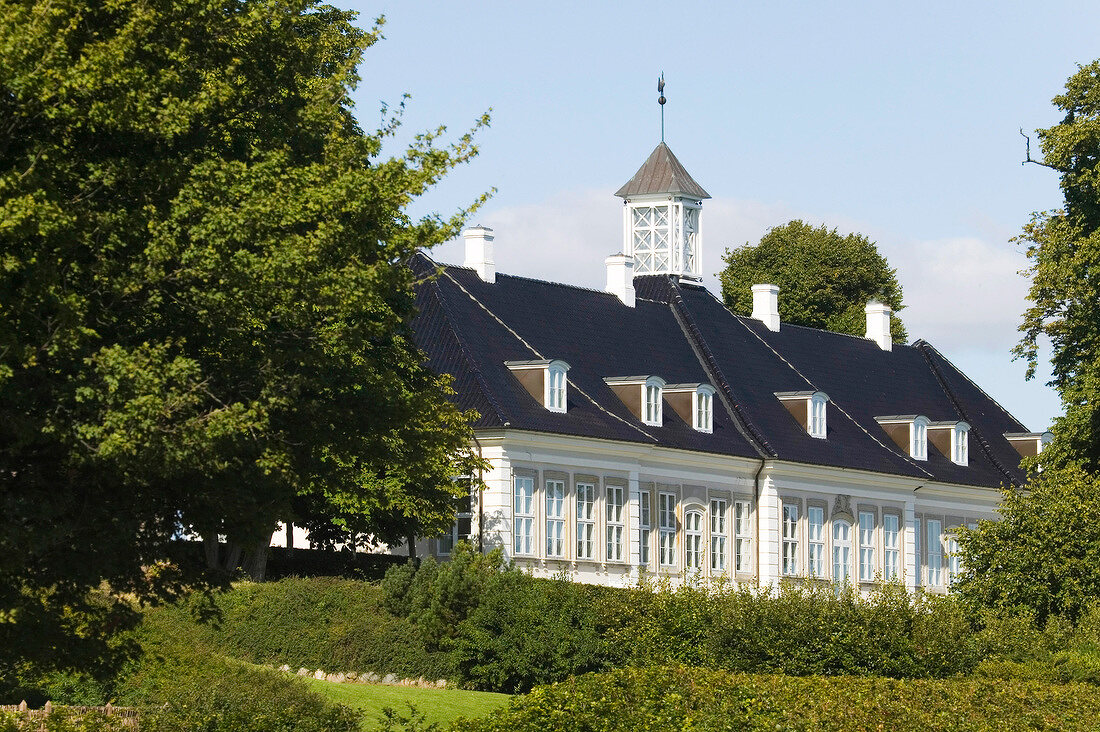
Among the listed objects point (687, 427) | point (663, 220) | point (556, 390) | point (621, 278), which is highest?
point (663, 220)

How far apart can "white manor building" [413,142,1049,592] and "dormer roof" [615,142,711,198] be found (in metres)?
0.09

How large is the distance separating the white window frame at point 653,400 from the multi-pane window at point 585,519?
10.5ft

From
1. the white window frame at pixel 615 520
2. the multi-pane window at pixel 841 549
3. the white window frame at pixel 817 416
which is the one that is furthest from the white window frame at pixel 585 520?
the multi-pane window at pixel 841 549

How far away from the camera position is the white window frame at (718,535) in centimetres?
5306

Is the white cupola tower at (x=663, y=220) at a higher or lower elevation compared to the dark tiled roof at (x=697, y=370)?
→ higher

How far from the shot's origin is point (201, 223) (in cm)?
1806

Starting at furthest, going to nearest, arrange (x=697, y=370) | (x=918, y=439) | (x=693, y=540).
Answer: (x=918, y=439)
(x=697, y=370)
(x=693, y=540)

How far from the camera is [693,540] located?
52.4m

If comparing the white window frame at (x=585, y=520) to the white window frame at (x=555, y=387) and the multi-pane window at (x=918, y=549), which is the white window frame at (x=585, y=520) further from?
the multi-pane window at (x=918, y=549)

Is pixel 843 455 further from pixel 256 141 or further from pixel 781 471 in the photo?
pixel 256 141

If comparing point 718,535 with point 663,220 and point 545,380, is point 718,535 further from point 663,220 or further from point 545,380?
point 663,220

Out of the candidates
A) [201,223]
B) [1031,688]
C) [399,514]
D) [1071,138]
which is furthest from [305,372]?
[1071,138]

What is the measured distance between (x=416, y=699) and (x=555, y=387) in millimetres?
16941

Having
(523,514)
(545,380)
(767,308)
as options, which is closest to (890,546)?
(767,308)
